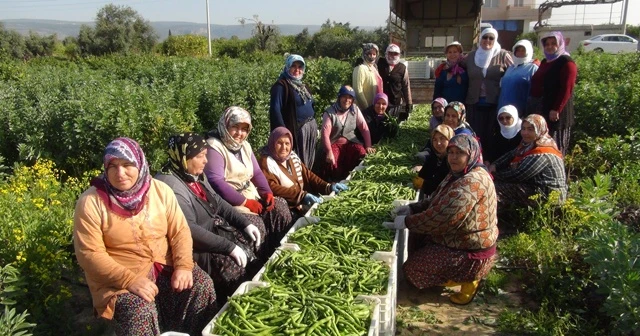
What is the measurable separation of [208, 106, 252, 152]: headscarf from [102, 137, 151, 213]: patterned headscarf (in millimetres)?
1408

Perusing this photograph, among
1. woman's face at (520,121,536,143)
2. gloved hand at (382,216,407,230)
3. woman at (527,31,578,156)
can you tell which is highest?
woman at (527,31,578,156)

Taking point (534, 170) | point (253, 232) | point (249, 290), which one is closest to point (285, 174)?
point (253, 232)

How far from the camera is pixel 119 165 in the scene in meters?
2.56

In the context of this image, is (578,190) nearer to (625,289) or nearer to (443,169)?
(443,169)

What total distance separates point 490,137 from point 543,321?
362 centimetres

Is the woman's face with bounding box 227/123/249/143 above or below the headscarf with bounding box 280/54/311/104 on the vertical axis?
below

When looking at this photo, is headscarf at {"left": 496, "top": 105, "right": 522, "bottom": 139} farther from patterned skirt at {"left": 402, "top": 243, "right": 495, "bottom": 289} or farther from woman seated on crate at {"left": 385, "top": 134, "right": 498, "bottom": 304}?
patterned skirt at {"left": 402, "top": 243, "right": 495, "bottom": 289}

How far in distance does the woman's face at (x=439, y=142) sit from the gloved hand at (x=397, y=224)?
1189mm

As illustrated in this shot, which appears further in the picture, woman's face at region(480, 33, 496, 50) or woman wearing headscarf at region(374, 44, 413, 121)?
woman wearing headscarf at region(374, 44, 413, 121)

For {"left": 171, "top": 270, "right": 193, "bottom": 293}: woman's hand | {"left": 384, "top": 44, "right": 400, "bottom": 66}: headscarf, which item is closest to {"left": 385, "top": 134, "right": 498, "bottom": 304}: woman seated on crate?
{"left": 171, "top": 270, "right": 193, "bottom": 293}: woman's hand

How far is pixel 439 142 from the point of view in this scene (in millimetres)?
4605

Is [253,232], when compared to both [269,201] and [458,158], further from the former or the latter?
[458,158]

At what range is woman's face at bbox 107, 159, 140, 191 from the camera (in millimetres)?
2562

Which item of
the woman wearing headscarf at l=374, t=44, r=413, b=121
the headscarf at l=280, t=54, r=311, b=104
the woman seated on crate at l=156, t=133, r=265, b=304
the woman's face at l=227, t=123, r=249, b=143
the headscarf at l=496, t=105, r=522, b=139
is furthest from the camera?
the woman wearing headscarf at l=374, t=44, r=413, b=121
